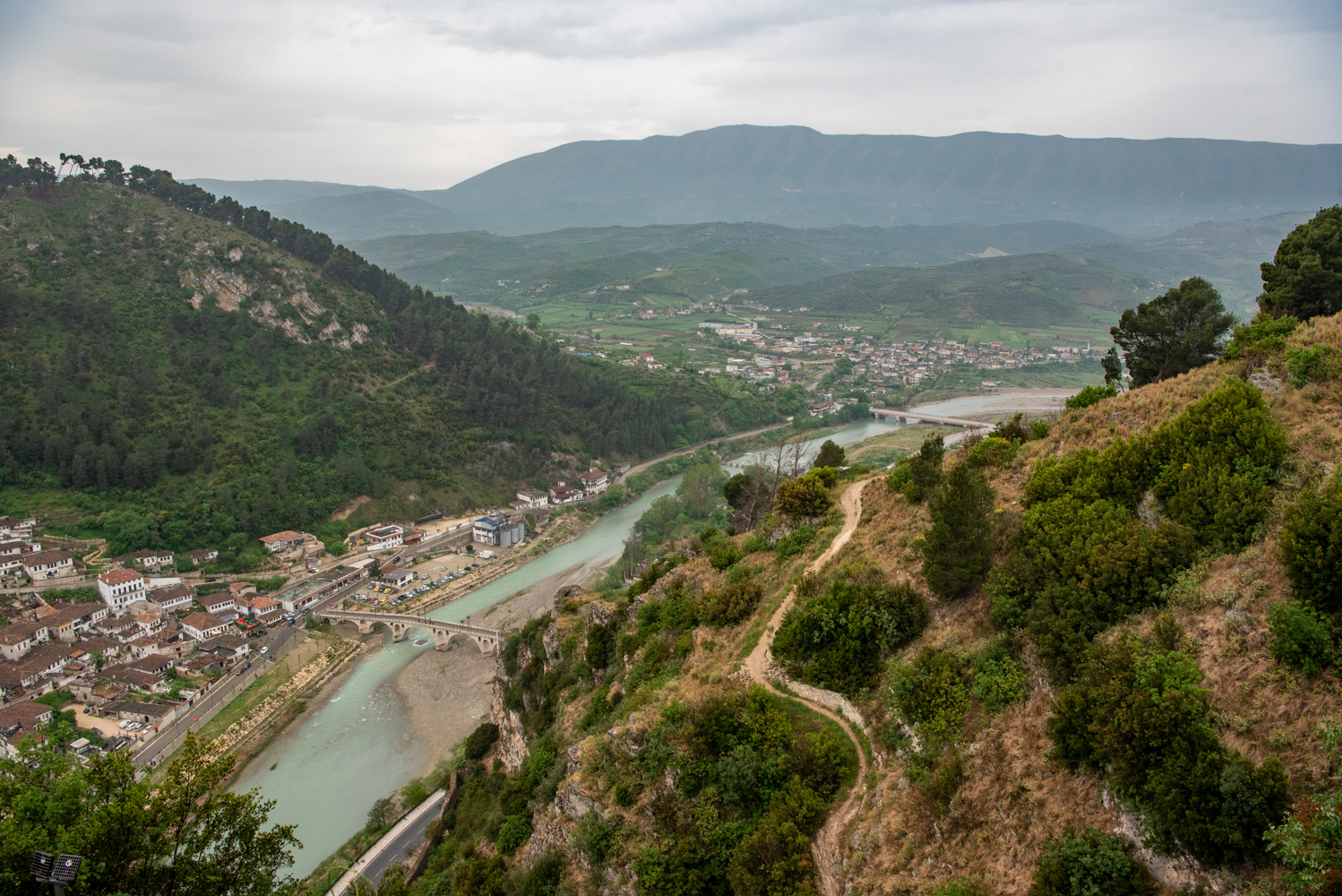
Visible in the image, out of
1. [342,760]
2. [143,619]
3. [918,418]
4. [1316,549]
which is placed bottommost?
[342,760]

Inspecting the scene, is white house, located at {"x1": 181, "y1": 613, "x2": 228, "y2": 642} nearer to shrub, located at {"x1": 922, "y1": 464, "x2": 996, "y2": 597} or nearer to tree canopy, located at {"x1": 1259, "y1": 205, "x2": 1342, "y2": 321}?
shrub, located at {"x1": 922, "y1": 464, "x2": 996, "y2": 597}

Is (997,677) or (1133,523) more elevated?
(1133,523)

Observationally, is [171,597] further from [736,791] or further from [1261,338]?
[1261,338]

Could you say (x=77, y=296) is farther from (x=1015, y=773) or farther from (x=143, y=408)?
(x=1015, y=773)

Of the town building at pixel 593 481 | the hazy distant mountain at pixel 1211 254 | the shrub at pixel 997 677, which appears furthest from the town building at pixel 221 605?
the hazy distant mountain at pixel 1211 254

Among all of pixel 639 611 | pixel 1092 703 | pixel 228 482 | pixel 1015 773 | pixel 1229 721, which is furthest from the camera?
pixel 228 482

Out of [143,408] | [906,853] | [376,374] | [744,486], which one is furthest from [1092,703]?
[376,374]

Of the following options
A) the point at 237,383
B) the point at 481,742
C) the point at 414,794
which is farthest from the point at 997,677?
the point at 237,383
